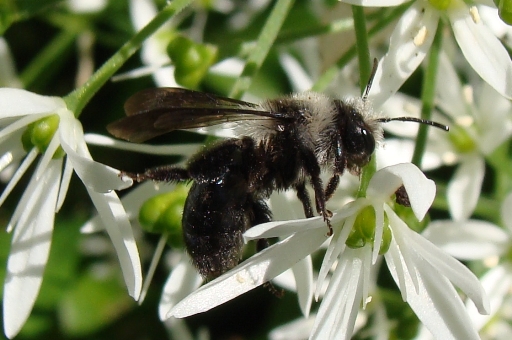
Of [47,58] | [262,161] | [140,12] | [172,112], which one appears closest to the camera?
[172,112]

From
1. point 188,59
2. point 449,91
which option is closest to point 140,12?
point 188,59

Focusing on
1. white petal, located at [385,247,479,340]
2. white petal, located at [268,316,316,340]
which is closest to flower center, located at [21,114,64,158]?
white petal, located at [385,247,479,340]

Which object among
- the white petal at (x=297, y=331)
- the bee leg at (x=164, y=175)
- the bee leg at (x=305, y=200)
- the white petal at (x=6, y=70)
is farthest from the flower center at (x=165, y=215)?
the white petal at (x=6, y=70)

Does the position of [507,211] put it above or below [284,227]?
below

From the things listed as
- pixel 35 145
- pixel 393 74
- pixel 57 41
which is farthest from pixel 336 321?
pixel 57 41

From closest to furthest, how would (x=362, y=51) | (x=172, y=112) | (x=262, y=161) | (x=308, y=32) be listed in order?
(x=172, y=112) → (x=262, y=161) → (x=362, y=51) → (x=308, y=32)

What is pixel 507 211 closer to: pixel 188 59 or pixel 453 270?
pixel 453 270
